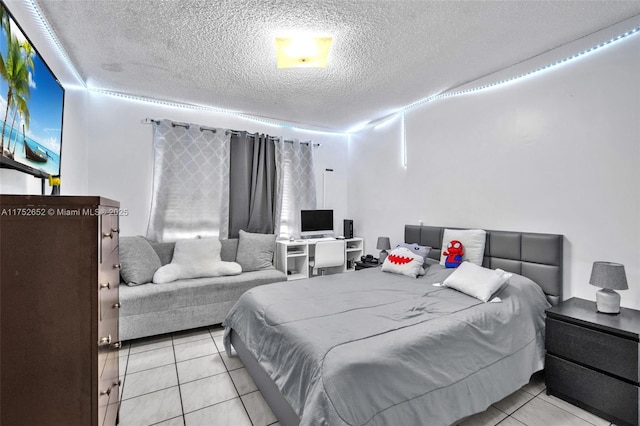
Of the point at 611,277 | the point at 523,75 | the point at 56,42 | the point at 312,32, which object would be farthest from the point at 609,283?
the point at 56,42

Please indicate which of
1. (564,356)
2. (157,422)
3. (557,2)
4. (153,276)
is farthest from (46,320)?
(557,2)

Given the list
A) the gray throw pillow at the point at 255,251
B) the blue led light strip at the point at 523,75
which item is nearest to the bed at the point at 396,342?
the gray throw pillow at the point at 255,251

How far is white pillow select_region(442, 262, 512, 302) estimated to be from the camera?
2203 mm

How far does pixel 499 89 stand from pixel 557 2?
1033 mm

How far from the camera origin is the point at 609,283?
1.89 m

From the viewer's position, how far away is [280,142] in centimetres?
444

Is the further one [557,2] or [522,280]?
[522,280]

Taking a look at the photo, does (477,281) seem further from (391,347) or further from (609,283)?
(391,347)

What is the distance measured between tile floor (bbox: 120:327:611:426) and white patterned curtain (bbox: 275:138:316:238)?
2229 mm

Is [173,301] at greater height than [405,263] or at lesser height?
lesser

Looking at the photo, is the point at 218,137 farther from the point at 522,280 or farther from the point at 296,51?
the point at 522,280

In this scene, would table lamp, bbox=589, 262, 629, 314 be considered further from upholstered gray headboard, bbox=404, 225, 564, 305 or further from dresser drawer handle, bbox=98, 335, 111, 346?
dresser drawer handle, bbox=98, 335, 111, 346

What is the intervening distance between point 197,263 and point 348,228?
2.38 m

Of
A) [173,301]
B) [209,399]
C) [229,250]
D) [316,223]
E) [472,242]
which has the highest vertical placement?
[316,223]
